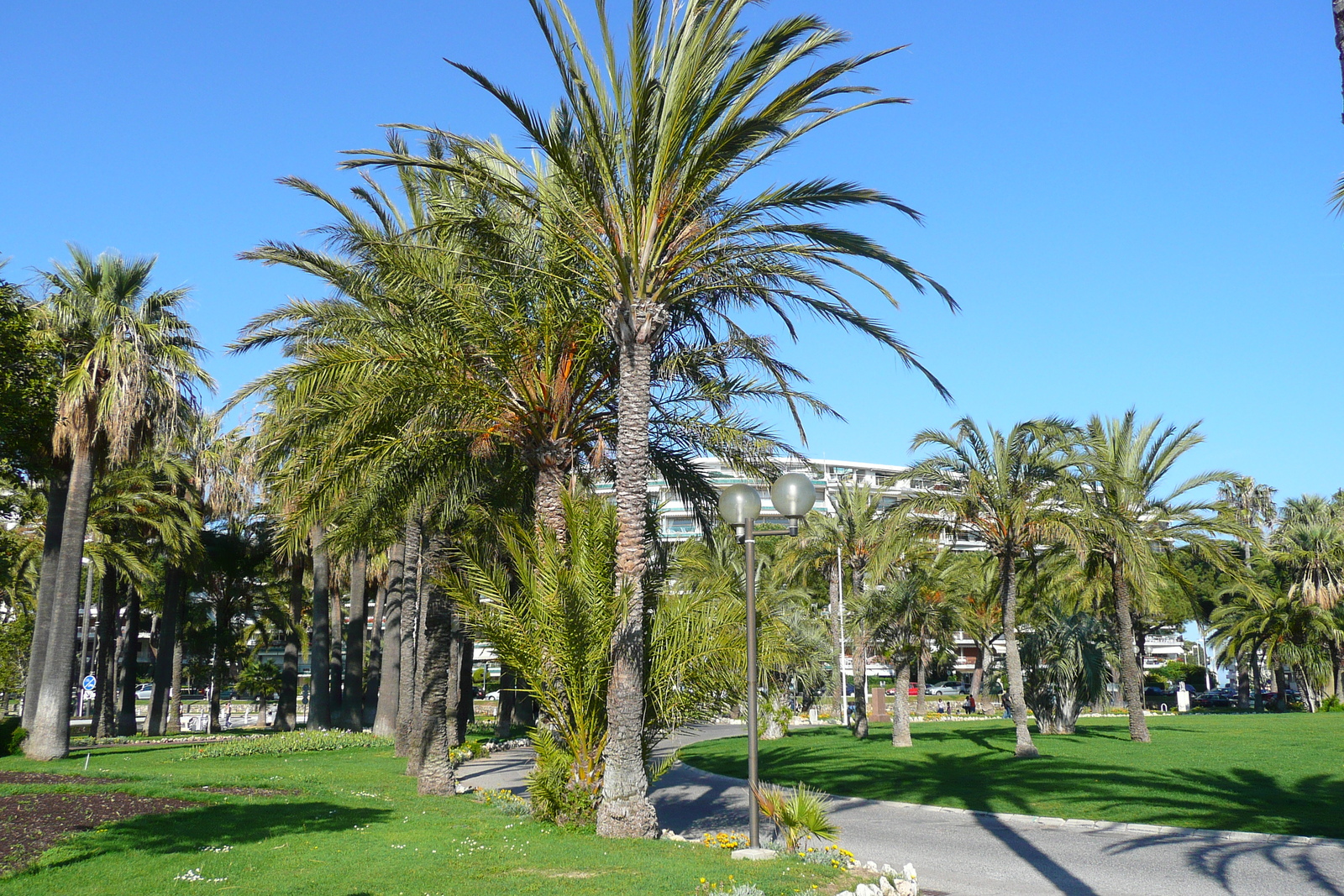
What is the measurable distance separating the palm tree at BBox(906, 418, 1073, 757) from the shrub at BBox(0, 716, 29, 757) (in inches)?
833

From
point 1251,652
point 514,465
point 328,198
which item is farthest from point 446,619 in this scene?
point 1251,652

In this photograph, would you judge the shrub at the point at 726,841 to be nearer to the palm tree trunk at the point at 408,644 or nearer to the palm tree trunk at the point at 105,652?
the palm tree trunk at the point at 408,644

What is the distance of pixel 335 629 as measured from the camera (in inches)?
1890

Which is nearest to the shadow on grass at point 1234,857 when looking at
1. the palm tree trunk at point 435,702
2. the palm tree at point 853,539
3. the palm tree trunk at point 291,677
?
the palm tree trunk at point 435,702

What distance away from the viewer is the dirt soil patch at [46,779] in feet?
49.0

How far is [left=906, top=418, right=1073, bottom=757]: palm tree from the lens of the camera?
23391mm

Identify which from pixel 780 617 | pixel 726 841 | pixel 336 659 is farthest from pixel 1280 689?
pixel 726 841

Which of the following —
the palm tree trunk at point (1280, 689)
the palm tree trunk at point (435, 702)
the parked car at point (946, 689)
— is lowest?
the parked car at point (946, 689)

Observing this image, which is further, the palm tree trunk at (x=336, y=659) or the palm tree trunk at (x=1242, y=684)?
the palm tree trunk at (x=1242, y=684)

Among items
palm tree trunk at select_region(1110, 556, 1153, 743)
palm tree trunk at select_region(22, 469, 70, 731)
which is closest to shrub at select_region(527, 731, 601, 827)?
palm tree trunk at select_region(22, 469, 70, 731)

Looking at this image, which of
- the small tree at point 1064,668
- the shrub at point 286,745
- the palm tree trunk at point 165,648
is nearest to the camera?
the shrub at point 286,745

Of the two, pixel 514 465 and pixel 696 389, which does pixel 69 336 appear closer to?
pixel 514 465

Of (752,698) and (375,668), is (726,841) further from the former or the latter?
(375,668)

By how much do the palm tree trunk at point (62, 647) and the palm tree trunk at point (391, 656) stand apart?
853 centimetres
